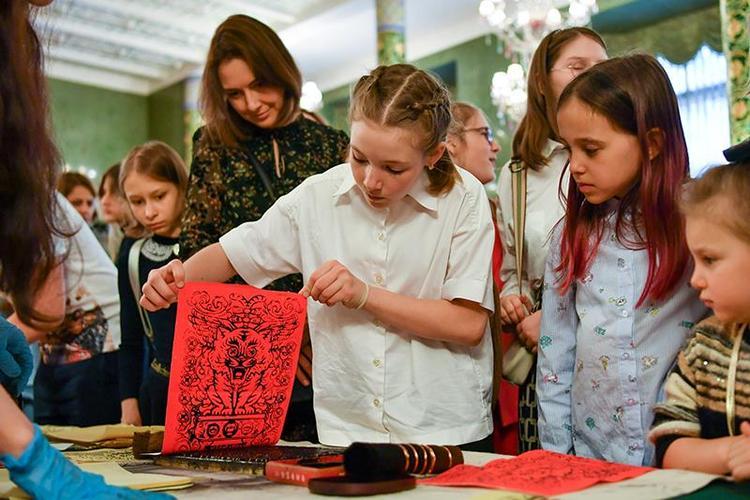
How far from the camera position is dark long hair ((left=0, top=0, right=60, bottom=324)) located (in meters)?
1.41

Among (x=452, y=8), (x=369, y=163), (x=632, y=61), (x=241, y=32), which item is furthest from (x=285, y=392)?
(x=452, y=8)

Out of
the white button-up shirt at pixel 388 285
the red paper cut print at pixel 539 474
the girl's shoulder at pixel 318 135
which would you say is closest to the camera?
the red paper cut print at pixel 539 474

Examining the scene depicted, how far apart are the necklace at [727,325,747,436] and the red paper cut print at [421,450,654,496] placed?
158 mm

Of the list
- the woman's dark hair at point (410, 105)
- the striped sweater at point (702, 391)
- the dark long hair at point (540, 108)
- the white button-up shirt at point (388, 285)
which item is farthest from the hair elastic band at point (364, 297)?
the dark long hair at point (540, 108)

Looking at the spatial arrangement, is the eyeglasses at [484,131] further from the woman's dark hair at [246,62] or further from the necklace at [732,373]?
the necklace at [732,373]

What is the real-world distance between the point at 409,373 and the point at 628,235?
55cm

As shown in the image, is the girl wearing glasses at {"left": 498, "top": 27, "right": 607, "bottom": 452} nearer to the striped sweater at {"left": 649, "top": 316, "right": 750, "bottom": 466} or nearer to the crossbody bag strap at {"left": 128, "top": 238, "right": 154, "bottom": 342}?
the striped sweater at {"left": 649, "top": 316, "right": 750, "bottom": 466}

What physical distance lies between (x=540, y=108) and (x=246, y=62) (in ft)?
2.76

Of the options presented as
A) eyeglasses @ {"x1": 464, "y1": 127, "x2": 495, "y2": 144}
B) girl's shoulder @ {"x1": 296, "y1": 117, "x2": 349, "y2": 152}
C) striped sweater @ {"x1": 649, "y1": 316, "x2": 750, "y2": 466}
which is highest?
eyeglasses @ {"x1": 464, "y1": 127, "x2": 495, "y2": 144}

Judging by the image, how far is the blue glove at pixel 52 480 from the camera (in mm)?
1099

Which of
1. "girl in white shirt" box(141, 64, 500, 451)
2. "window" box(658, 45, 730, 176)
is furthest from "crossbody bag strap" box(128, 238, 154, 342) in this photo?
"window" box(658, 45, 730, 176)

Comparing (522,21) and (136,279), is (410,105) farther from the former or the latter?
(522,21)

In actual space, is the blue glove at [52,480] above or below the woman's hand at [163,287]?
below

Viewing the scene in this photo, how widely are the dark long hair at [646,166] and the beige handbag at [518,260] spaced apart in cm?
41
